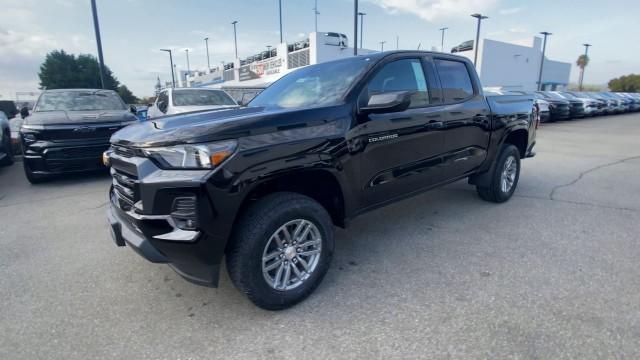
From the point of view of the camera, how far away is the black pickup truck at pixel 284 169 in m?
2.23

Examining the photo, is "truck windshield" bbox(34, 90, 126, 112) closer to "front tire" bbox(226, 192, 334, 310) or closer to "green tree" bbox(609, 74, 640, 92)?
"front tire" bbox(226, 192, 334, 310)

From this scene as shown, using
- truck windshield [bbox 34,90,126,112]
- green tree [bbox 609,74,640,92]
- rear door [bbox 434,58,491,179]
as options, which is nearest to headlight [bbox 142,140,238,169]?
rear door [bbox 434,58,491,179]

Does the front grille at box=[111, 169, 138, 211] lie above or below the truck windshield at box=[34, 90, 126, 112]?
below

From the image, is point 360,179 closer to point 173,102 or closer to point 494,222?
point 494,222

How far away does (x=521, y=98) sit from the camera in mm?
5066

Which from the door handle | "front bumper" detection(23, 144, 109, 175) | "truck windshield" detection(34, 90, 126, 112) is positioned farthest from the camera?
"truck windshield" detection(34, 90, 126, 112)

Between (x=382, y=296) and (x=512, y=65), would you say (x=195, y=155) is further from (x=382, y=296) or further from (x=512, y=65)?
(x=512, y=65)

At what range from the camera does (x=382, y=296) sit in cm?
277

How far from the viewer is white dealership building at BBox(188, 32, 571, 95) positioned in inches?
1544

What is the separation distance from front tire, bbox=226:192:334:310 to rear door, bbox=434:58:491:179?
1881mm

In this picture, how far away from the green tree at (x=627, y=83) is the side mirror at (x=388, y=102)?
68.7 m

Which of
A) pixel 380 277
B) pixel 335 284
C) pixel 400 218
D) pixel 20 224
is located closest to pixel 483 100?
pixel 400 218

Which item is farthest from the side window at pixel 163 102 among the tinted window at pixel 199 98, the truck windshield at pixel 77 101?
the truck windshield at pixel 77 101

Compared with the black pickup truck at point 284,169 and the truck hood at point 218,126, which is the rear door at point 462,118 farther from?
the truck hood at point 218,126
